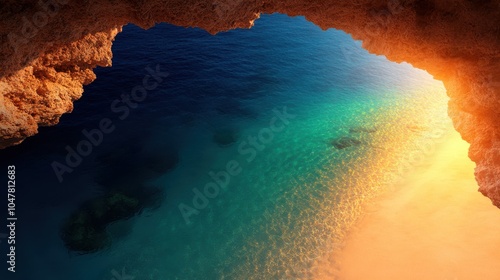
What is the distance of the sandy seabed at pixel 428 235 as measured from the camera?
37.3 feet

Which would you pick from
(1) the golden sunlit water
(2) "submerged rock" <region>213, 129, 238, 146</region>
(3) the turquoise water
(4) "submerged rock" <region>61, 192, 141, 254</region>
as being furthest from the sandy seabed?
(4) "submerged rock" <region>61, 192, 141, 254</region>

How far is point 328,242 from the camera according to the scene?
1310 centimetres

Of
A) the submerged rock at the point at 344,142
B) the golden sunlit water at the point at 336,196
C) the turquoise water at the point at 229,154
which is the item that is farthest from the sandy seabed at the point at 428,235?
the submerged rock at the point at 344,142

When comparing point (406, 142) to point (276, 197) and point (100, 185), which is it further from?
point (100, 185)

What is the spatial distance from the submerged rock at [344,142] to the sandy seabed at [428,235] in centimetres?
407

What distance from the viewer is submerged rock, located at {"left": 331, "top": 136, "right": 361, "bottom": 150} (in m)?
18.9

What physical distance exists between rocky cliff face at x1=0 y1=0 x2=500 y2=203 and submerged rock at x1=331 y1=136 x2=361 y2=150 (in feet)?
40.9

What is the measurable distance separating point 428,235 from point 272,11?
1226 cm

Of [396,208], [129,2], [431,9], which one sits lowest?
[396,208]

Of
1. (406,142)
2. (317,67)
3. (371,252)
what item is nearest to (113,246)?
(371,252)

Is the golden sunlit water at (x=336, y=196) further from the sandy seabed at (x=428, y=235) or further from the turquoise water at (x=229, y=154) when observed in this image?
the sandy seabed at (x=428, y=235)

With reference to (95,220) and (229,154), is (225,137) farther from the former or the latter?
(95,220)

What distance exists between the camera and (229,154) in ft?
60.6

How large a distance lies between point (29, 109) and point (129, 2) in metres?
3.13
